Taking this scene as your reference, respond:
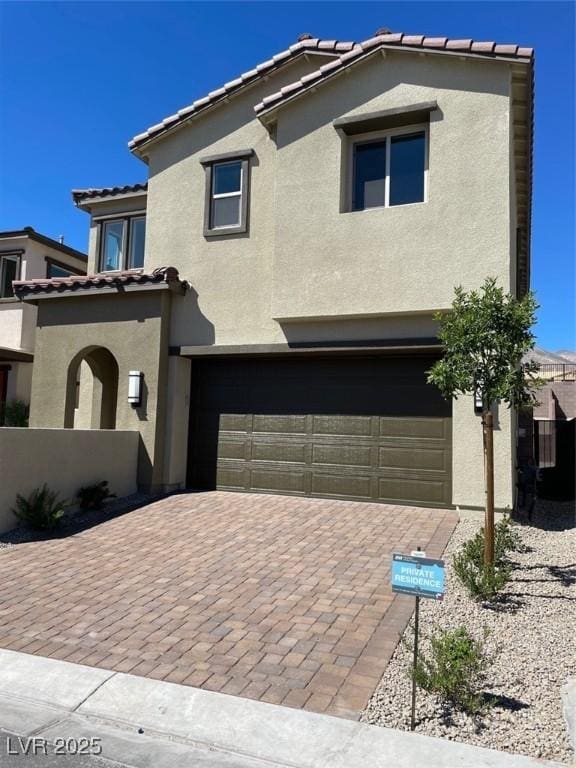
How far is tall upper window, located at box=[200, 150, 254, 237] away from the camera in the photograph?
12469 mm

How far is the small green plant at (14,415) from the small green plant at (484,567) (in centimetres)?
1319

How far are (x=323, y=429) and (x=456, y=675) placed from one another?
739 centimetres

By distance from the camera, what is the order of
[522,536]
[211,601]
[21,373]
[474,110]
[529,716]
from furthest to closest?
[21,373] < [474,110] < [522,536] < [211,601] < [529,716]

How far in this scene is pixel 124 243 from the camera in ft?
53.0

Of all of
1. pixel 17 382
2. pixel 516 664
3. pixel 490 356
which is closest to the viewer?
pixel 516 664

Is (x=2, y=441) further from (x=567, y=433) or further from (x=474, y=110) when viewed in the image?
(x=567, y=433)

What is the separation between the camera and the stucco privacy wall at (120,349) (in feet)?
39.7

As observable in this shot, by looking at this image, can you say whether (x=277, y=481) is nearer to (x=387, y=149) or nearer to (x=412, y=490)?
(x=412, y=490)

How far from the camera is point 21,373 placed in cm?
1778

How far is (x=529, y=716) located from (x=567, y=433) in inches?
404

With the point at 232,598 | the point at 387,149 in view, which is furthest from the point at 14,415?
the point at 232,598

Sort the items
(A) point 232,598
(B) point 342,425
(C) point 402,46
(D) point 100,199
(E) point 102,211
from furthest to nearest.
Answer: (E) point 102,211, (D) point 100,199, (B) point 342,425, (C) point 402,46, (A) point 232,598

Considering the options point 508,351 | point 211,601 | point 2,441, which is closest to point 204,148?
point 2,441

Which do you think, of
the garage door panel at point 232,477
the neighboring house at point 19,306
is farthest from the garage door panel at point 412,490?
the neighboring house at point 19,306
